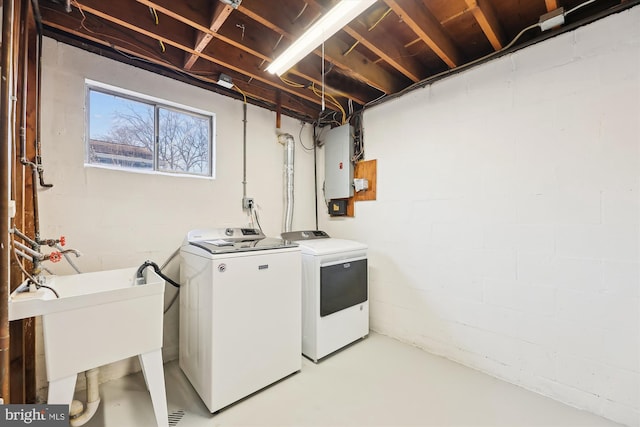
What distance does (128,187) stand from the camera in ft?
6.73

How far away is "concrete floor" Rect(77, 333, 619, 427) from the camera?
1.59m

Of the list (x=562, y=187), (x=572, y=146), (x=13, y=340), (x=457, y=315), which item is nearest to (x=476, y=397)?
(x=457, y=315)

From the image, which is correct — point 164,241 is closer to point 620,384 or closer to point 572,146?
point 572,146

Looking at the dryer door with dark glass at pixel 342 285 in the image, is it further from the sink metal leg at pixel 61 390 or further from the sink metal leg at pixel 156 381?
the sink metal leg at pixel 61 390

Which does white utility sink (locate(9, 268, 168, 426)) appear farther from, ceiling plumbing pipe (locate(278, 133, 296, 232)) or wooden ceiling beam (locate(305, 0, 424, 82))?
wooden ceiling beam (locate(305, 0, 424, 82))

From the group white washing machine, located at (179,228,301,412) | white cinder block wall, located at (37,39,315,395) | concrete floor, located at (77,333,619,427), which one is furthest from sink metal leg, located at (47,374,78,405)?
white cinder block wall, located at (37,39,315,395)

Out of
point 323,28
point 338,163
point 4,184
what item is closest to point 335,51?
point 323,28

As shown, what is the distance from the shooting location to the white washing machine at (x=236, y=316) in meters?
1.66

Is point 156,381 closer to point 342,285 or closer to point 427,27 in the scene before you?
point 342,285

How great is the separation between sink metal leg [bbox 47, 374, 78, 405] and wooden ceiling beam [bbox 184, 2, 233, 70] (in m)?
2.09

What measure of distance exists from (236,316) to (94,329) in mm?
717

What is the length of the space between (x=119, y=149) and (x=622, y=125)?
3.47 meters

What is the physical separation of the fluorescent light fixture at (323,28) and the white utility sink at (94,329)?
1.68m

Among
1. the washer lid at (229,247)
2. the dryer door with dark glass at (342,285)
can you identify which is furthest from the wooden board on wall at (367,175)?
the washer lid at (229,247)
